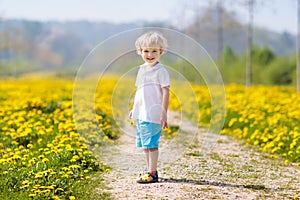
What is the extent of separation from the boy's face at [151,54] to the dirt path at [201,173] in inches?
55.9

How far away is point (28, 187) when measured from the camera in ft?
17.9

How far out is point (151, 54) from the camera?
19.4 feet

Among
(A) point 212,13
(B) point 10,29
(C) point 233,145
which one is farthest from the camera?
(B) point 10,29

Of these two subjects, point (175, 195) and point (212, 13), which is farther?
point (212, 13)

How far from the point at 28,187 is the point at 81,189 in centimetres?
57

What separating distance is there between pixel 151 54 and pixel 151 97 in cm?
50

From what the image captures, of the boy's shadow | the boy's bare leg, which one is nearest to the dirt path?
the boy's shadow

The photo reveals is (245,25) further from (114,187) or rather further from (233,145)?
(114,187)

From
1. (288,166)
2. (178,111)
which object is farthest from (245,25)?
(288,166)

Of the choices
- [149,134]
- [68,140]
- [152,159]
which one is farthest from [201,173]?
[68,140]

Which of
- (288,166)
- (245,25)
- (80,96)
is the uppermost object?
(245,25)

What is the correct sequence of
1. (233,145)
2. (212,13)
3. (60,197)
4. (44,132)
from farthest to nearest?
(212,13) < (233,145) < (44,132) < (60,197)

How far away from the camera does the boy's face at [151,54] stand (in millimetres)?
5895

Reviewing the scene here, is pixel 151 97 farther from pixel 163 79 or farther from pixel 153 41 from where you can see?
pixel 153 41
